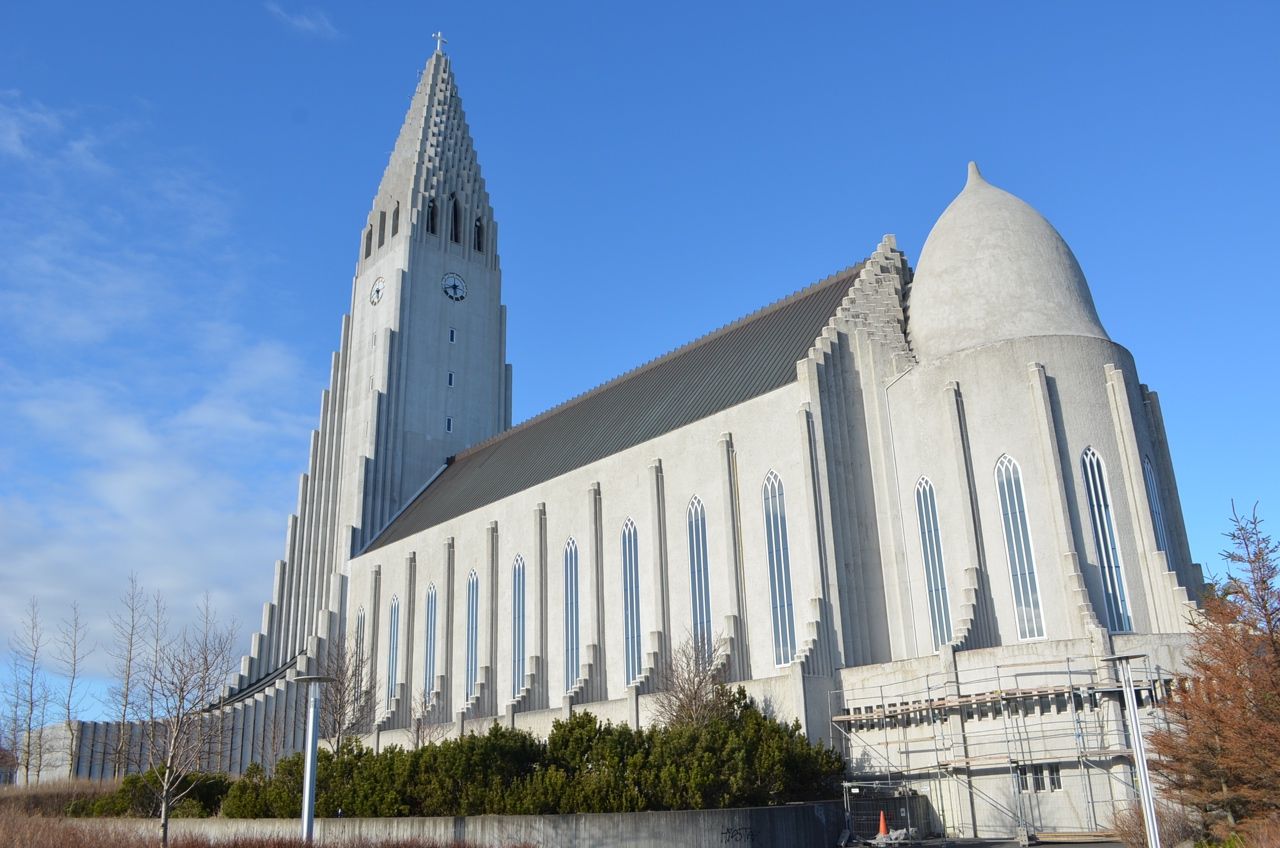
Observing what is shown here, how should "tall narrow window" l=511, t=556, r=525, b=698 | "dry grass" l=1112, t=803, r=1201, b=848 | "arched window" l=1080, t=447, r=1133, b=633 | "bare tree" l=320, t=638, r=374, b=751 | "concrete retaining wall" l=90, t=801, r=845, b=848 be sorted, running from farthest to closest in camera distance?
1. "tall narrow window" l=511, t=556, r=525, b=698
2. "bare tree" l=320, t=638, r=374, b=751
3. "arched window" l=1080, t=447, r=1133, b=633
4. "concrete retaining wall" l=90, t=801, r=845, b=848
5. "dry grass" l=1112, t=803, r=1201, b=848

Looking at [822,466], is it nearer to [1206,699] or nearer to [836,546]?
[836,546]

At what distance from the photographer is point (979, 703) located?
27.0 m

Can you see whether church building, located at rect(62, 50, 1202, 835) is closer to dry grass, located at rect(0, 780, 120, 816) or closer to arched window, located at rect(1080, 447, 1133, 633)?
arched window, located at rect(1080, 447, 1133, 633)

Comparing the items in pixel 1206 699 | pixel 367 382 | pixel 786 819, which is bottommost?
pixel 786 819

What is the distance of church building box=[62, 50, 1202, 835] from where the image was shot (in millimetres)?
27328

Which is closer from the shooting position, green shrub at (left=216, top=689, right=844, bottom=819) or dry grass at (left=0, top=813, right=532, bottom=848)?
dry grass at (left=0, top=813, right=532, bottom=848)

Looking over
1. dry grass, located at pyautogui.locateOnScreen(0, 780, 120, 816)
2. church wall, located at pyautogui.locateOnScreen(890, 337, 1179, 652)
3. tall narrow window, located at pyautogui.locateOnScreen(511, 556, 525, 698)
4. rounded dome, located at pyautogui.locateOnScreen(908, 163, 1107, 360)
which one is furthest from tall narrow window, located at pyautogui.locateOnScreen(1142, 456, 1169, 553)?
dry grass, located at pyautogui.locateOnScreen(0, 780, 120, 816)

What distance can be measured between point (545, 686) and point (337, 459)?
85.0 feet

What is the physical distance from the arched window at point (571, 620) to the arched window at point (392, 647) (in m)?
12.1

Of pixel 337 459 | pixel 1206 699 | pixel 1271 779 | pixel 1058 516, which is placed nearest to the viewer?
pixel 1271 779

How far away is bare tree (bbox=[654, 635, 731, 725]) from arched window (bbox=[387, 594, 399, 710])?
20326 millimetres

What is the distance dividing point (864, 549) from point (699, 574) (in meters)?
5.81

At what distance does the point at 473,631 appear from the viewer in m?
46.5

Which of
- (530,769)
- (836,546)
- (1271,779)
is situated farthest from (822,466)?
(1271,779)
